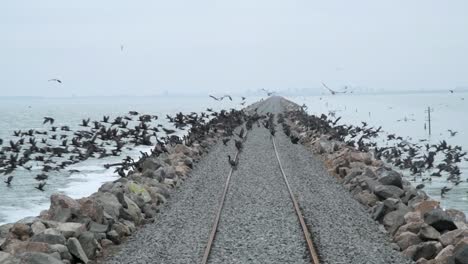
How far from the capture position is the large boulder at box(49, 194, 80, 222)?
1156 centimetres

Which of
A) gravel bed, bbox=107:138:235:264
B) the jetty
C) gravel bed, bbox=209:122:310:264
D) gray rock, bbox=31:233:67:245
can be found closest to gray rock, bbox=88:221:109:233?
the jetty

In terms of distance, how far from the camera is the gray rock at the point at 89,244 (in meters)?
10.2

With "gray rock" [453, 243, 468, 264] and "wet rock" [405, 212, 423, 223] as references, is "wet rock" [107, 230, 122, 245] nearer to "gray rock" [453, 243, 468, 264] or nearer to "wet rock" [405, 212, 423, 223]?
"wet rock" [405, 212, 423, 223]

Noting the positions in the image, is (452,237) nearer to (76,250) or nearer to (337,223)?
(337,223)

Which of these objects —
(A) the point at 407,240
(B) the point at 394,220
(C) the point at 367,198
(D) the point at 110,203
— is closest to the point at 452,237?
(A) the point at 407,240

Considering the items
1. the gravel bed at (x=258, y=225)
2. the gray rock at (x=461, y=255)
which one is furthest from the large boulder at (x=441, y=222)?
the gravel bed at (x=258, y=225)

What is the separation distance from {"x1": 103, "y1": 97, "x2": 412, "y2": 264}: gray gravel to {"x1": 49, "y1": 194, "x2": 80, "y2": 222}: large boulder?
138 centimetres

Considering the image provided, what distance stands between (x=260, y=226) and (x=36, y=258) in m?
4.71

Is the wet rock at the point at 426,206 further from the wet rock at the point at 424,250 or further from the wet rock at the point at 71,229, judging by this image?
the wet rock at the point at 71,229

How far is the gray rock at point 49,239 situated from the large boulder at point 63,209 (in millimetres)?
1486

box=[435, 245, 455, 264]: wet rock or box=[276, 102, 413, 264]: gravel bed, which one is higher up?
box=[435, 245, 455, 264]: wet rock

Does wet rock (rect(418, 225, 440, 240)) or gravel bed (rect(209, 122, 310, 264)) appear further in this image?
wet rock (rect(418, 225, 440, 240))

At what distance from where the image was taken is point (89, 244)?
1027cm

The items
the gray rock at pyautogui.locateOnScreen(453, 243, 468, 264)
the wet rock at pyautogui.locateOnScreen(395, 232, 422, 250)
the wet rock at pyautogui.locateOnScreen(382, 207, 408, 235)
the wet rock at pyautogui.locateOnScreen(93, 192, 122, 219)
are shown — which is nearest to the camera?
the gray rock at pyautogui.locateOnScreen(453, 243, 468, 264)
